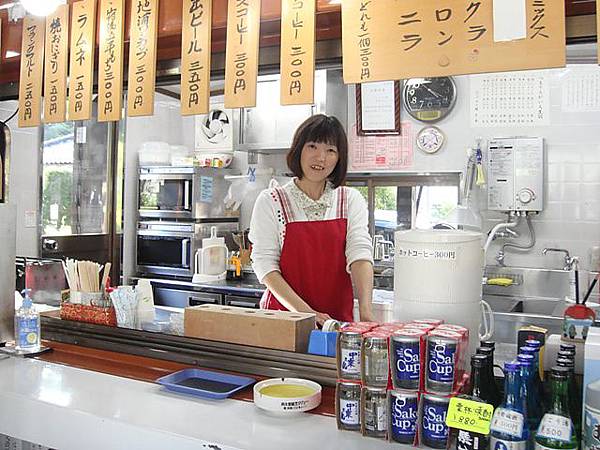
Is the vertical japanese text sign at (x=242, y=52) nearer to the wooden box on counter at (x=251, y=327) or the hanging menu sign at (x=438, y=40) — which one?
the hanging menu sign at (x=438, y=40)

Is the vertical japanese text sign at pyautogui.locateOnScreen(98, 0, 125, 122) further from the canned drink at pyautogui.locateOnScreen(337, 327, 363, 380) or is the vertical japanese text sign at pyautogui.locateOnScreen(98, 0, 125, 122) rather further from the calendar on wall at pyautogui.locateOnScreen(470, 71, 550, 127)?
the calendar on wall at pyautogui.locateOnScreen(470, 71, 550, 127)

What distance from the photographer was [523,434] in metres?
1.17

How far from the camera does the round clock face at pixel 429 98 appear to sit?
4672 mm

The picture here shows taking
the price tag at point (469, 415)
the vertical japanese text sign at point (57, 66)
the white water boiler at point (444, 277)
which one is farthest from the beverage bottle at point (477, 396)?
the vertical japanese text sign at point (57, 66)

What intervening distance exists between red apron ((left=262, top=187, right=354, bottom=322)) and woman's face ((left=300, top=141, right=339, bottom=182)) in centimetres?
14

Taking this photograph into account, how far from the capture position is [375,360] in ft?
4.40

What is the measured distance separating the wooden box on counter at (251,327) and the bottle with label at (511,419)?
0.76 metres

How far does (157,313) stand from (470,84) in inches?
121

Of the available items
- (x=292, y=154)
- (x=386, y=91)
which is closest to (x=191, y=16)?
(x=292, y=154)

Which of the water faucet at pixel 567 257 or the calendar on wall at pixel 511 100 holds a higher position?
the calendar on wall at pixel 511 100

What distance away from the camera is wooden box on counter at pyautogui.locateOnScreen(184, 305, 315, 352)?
1847 mm

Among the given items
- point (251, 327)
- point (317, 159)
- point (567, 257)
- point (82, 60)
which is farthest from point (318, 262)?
point (567, 257)

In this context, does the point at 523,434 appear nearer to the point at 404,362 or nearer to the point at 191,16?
the point at 404,362

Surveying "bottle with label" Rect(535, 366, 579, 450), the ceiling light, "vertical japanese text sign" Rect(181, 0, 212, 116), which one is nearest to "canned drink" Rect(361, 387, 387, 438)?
"bottle with label" Rect(535, 366, 579, 450)
